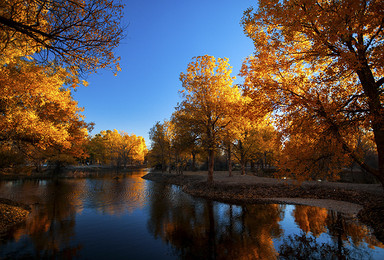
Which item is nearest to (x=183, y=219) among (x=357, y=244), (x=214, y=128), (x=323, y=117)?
(x=357, y=244)

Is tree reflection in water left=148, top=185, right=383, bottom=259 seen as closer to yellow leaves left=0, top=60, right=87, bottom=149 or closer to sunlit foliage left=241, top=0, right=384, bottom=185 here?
sunlit foliage left=241, top=0, right=384, bottom=185

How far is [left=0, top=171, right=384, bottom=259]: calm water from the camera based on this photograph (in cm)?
762

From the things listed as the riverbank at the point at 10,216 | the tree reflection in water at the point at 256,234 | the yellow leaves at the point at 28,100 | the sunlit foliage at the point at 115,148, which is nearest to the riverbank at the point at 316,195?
the tree reflection in water at the point at 256,234

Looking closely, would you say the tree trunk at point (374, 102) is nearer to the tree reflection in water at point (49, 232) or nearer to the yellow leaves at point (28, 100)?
the tree reflection in water at point (49, 232)

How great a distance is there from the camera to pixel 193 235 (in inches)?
376

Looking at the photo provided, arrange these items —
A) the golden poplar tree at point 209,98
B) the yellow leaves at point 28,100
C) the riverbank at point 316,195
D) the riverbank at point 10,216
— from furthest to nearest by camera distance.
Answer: the golden poplar tree at point 209,98 → the riverbank at point 316,195 → the riverbank at point 10,216 → the yellow leaves at point 28,100

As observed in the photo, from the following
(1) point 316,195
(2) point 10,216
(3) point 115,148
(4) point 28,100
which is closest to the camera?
(4) point 28,100

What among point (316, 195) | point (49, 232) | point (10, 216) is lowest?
point (49, 232)

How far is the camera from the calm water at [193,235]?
7617 millimetres

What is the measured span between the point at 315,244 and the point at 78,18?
11893 mm

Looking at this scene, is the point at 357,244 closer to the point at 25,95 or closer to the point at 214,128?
the point at 214,128

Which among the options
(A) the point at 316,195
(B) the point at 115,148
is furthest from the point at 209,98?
(B) the point at 115,148

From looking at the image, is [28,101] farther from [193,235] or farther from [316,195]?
[316,195]

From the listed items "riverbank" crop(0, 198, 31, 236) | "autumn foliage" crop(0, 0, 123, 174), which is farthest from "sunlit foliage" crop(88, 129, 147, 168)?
"riverbank" crop(0, 198, 31, 236)
